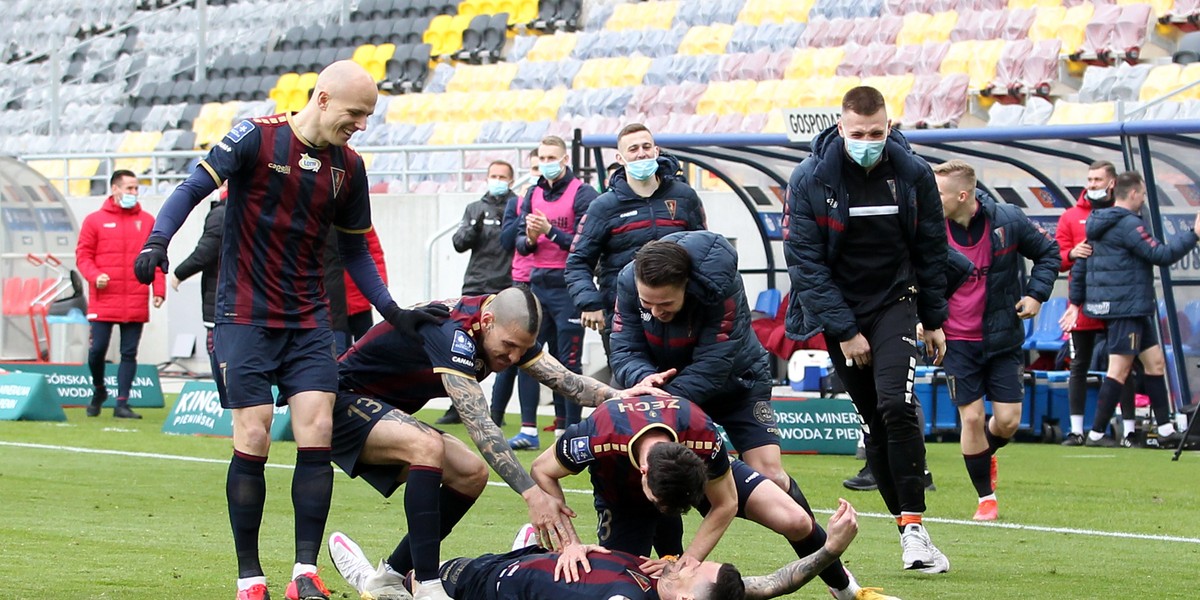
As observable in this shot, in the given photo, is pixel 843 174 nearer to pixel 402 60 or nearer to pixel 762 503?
pixel 762 503

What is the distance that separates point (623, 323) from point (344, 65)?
1.49 m

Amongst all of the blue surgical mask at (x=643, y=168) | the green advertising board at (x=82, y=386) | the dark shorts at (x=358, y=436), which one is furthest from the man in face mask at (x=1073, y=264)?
the green advertising board at (x=82, y=386)

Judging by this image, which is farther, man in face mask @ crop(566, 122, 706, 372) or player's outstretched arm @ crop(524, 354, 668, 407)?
man in face mask @ crop(566, 122, 706, 372)

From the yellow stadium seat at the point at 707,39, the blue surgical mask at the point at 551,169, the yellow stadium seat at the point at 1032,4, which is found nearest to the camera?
the blue surgical mask at the point at 551,169

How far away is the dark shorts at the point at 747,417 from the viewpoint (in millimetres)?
6855

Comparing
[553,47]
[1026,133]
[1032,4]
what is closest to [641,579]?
[1026,133]

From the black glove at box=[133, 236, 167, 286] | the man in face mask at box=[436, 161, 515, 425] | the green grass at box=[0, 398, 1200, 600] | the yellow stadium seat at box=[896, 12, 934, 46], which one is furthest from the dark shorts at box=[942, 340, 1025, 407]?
the yellow stadium seat at box=[896, 12, 934, 46]

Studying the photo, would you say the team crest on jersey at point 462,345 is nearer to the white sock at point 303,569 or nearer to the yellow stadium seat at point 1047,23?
the white sock at point 303,569

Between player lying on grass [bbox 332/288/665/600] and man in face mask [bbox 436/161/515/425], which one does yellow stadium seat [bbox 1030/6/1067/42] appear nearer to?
man in face mask [bbox 436/161/515/425]

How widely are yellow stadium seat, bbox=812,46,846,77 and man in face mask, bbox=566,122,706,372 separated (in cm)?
1293

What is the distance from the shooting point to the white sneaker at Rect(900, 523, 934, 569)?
6.80 metres

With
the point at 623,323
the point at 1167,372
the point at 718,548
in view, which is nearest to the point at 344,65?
the point at 623,323

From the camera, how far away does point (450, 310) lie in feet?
20.3

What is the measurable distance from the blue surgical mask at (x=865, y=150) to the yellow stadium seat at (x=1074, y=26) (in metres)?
14.2
